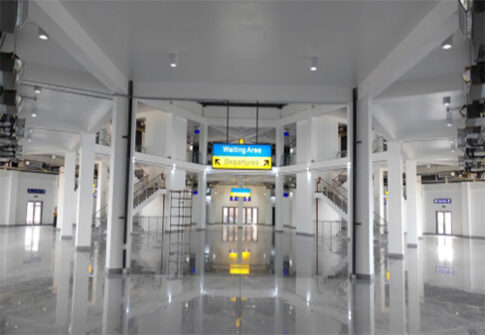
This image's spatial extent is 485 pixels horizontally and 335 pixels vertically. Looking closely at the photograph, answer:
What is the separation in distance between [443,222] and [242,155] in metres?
22.1

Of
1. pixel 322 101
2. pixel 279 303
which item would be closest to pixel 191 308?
pixel 279 303

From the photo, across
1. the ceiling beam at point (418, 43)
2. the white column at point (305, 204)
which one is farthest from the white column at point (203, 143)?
the ceiling beam at point (418, 43)

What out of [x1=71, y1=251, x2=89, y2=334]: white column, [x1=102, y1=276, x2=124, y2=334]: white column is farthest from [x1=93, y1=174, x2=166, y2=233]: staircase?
[x1=102, y1=276, x2=124, y2=334]: white column

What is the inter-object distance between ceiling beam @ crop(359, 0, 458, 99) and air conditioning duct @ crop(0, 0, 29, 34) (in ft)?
14.7

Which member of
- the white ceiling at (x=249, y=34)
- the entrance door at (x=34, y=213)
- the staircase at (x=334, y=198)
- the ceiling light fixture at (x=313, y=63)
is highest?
the white ceiling at (x=249, y=34)

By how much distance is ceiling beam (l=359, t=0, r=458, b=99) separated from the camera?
4.48 metres

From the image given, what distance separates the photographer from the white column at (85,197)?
39.3 feet

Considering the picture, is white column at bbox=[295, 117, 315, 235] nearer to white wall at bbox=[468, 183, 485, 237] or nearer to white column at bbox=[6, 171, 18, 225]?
white wall at bbox=[468, 183, 485, 237]

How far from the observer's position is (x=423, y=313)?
207 inches

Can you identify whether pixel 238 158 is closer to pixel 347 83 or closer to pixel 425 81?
pixel 347 83

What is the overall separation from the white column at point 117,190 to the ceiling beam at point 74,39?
2.50 feet

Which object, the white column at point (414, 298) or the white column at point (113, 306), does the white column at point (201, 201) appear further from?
the white column at point (113, 306)

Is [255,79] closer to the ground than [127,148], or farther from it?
farther from it

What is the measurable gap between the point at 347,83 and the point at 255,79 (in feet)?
6.85
